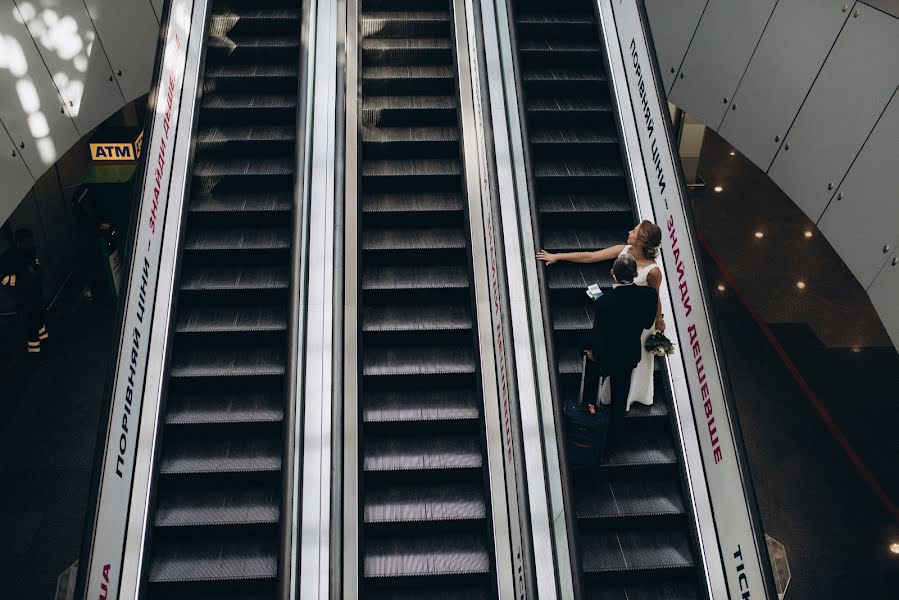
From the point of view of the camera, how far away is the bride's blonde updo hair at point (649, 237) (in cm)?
563

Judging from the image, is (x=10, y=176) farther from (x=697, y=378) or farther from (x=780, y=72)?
(x=780, y=72)

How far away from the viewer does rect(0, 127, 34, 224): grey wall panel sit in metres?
7.68

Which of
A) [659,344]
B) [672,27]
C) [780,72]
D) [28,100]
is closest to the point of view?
[659,344]

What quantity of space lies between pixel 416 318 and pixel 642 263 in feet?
7.61

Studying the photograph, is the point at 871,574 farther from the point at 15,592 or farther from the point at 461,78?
the point at 15,592

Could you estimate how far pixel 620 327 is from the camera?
5.66 m

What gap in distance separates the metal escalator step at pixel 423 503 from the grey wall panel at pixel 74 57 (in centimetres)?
568

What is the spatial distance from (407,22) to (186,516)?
18.2ft

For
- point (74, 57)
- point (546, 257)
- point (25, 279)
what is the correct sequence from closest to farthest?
point (546, 257), point (74, 57), point (25, 279)

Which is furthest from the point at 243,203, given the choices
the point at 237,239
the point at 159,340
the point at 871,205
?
the point at 871,205

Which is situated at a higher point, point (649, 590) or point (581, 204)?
point (581, 204)

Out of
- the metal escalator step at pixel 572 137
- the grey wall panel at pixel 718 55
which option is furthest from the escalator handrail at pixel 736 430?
the grey wall panel at pixel 718 55

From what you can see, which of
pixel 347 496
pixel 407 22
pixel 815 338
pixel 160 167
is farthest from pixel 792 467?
pixel 160 167

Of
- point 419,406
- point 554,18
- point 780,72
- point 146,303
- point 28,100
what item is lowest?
point 419,406
